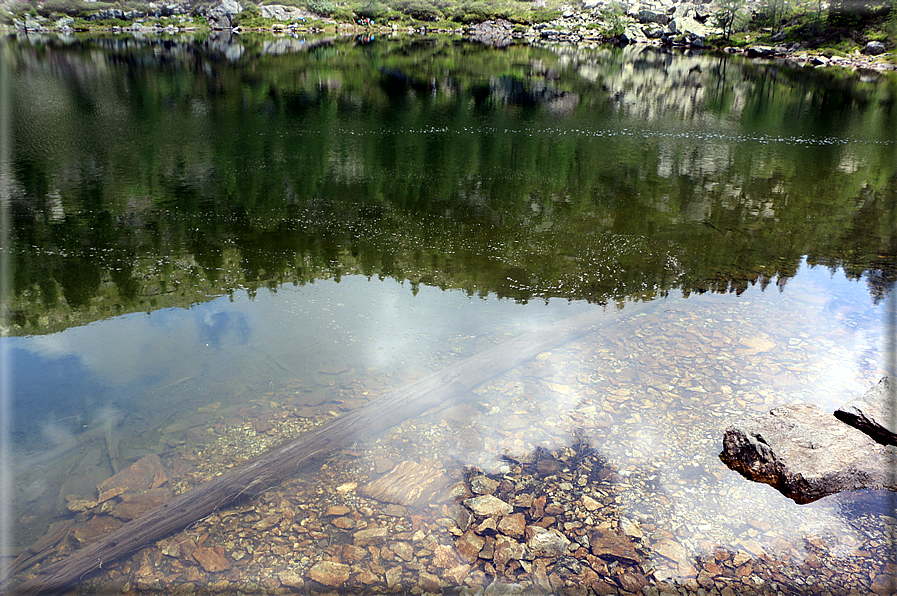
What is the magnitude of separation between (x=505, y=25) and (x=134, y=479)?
13751 centimetres

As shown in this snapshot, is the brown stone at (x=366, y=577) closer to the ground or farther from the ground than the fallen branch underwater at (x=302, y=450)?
closer to the ground

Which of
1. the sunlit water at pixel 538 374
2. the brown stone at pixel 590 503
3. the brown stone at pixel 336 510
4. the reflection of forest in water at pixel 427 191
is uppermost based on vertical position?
the reflection of forest in water at pixel 427 191

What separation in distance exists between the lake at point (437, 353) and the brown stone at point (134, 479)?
0.04 meters

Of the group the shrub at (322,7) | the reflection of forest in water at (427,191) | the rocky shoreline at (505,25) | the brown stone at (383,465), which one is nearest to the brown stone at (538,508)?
the brown stone at (383,465)

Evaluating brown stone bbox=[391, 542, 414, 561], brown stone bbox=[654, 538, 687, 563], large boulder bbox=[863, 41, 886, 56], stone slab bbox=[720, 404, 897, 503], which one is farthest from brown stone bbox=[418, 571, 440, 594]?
large boulder bbox=[863, 41, 886, 56]

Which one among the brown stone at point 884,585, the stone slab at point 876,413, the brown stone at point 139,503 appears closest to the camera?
the brown stone at point 884,585

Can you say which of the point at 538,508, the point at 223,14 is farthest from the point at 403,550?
the point at 223,14

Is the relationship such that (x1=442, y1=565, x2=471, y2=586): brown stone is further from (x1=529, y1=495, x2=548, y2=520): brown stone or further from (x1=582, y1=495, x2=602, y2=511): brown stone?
(x1=582, y1=495, x2=602, y2=511): brown stone

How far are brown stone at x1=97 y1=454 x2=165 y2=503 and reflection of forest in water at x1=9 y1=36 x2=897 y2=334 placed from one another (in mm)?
4614

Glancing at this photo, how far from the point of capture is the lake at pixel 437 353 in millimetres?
5871

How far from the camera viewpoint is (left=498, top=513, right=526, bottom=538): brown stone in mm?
6078

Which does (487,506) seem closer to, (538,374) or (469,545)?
(469,545)

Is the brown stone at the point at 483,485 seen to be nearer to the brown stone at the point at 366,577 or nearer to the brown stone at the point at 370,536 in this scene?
the brown stone at the point at 370,536

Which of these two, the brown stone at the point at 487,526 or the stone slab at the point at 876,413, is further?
the stone slab at the point at 876,413
